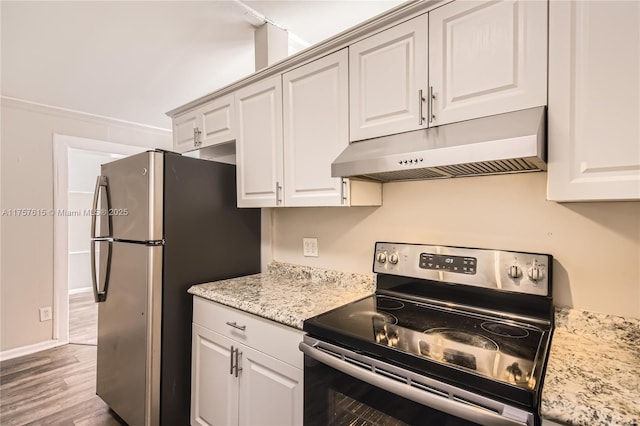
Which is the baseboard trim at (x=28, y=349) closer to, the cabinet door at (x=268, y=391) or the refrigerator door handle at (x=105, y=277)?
the refrigerator door handle at (x=105, y=277)

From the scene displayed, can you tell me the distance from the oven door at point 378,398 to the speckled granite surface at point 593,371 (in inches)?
3.7

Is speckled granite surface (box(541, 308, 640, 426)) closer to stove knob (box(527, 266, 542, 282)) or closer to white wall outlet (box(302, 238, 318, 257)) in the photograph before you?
stove knob (box(527, 266, 542, 282))

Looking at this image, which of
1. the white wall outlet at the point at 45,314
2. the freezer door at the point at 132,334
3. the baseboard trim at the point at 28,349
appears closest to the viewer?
the freezer door at the point at 132,334

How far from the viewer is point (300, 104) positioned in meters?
1.68

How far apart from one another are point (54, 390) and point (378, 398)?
9.02 ft

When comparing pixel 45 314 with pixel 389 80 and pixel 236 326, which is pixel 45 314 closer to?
pixel 236 326

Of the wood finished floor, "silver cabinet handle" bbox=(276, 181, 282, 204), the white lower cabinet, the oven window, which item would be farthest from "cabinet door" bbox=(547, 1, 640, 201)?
the wood finished floor

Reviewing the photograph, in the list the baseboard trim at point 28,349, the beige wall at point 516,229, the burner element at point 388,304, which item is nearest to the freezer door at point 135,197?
the beige wall at point 516,229

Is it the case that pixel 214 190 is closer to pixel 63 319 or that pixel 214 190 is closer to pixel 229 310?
pixel 229 310

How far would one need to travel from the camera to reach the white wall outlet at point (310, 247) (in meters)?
2.03

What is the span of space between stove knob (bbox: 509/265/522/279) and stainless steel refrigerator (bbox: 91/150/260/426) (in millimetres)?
1595

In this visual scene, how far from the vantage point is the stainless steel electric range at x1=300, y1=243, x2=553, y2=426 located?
32.6 inches

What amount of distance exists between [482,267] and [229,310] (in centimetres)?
121

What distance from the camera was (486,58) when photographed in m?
1.11
